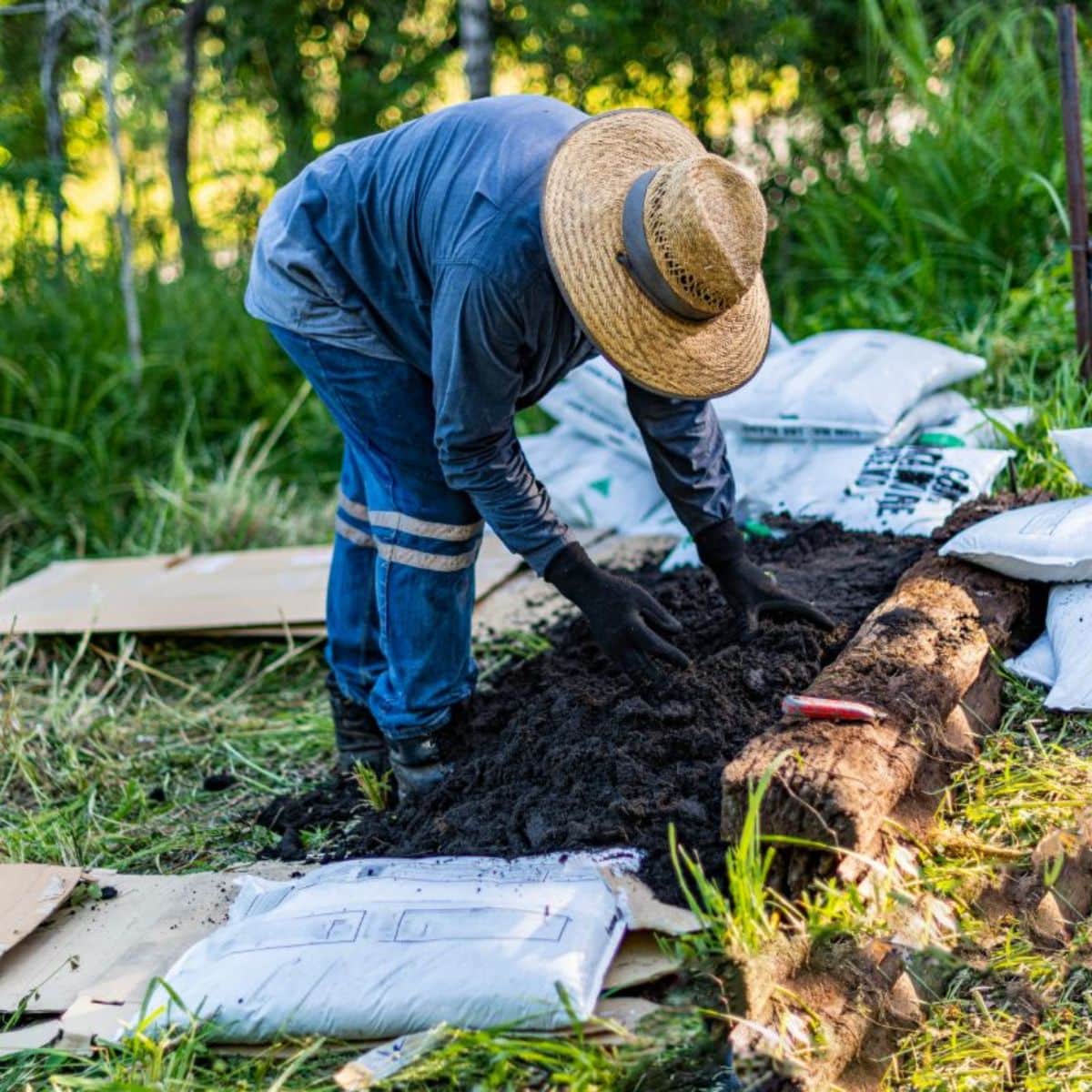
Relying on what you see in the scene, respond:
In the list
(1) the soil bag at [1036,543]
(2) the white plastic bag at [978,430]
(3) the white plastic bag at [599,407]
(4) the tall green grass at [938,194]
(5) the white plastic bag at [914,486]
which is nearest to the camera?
(1) the soil bag at [1036,543]

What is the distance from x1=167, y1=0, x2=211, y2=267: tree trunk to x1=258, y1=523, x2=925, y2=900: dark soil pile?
5119mm

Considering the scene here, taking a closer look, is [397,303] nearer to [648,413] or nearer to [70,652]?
[648,413]

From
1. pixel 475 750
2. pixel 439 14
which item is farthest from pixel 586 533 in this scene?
pixel 439 14

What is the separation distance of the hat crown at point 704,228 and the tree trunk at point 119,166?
3722mm

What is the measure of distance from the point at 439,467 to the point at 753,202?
90 centimetres

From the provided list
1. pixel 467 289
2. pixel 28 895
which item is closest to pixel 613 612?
pixel 467 289

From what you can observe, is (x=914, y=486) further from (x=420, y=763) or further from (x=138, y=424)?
(x=138, y=424)

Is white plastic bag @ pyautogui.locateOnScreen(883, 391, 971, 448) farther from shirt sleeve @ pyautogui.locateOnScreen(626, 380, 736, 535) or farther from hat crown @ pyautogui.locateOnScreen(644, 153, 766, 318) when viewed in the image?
hat crown @ pyautogui.locateOnScreen(644, 153, 766, 318)

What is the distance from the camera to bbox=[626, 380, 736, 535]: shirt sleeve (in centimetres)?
272

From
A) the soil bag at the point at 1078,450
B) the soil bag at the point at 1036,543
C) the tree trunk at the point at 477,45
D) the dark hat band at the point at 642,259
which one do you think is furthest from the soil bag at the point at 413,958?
the tree trunk at the point at 477,45

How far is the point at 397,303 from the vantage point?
2738mm

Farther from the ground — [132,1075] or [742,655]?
[742,655]

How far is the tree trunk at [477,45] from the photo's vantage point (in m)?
5.54

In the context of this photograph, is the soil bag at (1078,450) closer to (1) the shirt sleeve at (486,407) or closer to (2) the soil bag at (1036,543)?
(2) the soil bag at (1036,543)
